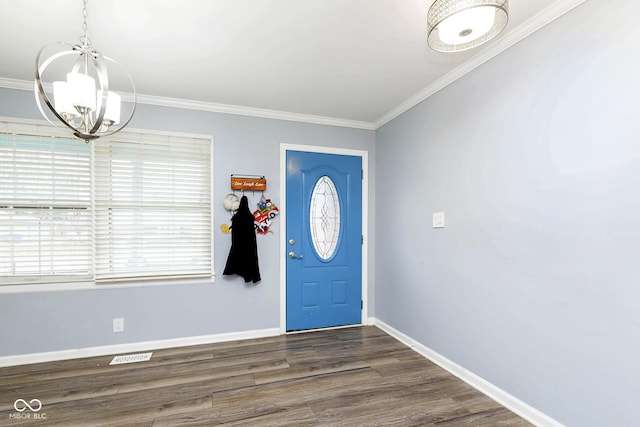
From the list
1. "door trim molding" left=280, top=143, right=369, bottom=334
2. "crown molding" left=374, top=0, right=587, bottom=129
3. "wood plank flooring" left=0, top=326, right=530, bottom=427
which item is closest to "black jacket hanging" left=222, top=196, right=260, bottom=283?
"door trim molding" left=280, top=143, right=369, bottom=334

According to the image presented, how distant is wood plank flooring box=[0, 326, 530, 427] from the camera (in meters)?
1.85

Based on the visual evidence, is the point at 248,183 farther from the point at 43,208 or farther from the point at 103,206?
the point at 43,208

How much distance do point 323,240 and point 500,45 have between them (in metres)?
2.41

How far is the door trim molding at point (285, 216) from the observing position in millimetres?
3246

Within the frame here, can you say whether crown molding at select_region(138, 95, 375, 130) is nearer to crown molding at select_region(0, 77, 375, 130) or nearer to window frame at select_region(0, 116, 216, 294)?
crown molding at select_region(0, 77, 375, 130)

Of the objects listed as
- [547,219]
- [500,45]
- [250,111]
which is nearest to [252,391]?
[547,219]

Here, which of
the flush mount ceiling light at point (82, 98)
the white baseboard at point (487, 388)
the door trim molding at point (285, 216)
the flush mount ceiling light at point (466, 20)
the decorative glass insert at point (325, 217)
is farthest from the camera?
the decorative glass insert at point (325, 217)

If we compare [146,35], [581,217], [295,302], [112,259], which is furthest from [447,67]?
[112,259]

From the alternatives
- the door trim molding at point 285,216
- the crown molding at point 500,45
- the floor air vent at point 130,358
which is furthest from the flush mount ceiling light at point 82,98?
the crown molding at point 500,45

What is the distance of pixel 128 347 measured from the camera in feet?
9.11

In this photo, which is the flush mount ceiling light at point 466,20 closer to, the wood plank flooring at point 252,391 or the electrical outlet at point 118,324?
the wood plank flooring at point 252,391

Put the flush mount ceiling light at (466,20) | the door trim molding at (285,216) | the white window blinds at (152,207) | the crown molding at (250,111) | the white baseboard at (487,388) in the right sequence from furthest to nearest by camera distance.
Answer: the door trim molding at (285,216) → the crown molding at (250,111) → the white window blinds at (152,207) → the white baseboard at (487,388) → the flush mount ceiling light at (466,20)

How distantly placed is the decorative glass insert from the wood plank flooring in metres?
1.11

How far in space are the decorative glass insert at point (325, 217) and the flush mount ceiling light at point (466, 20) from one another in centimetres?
206
